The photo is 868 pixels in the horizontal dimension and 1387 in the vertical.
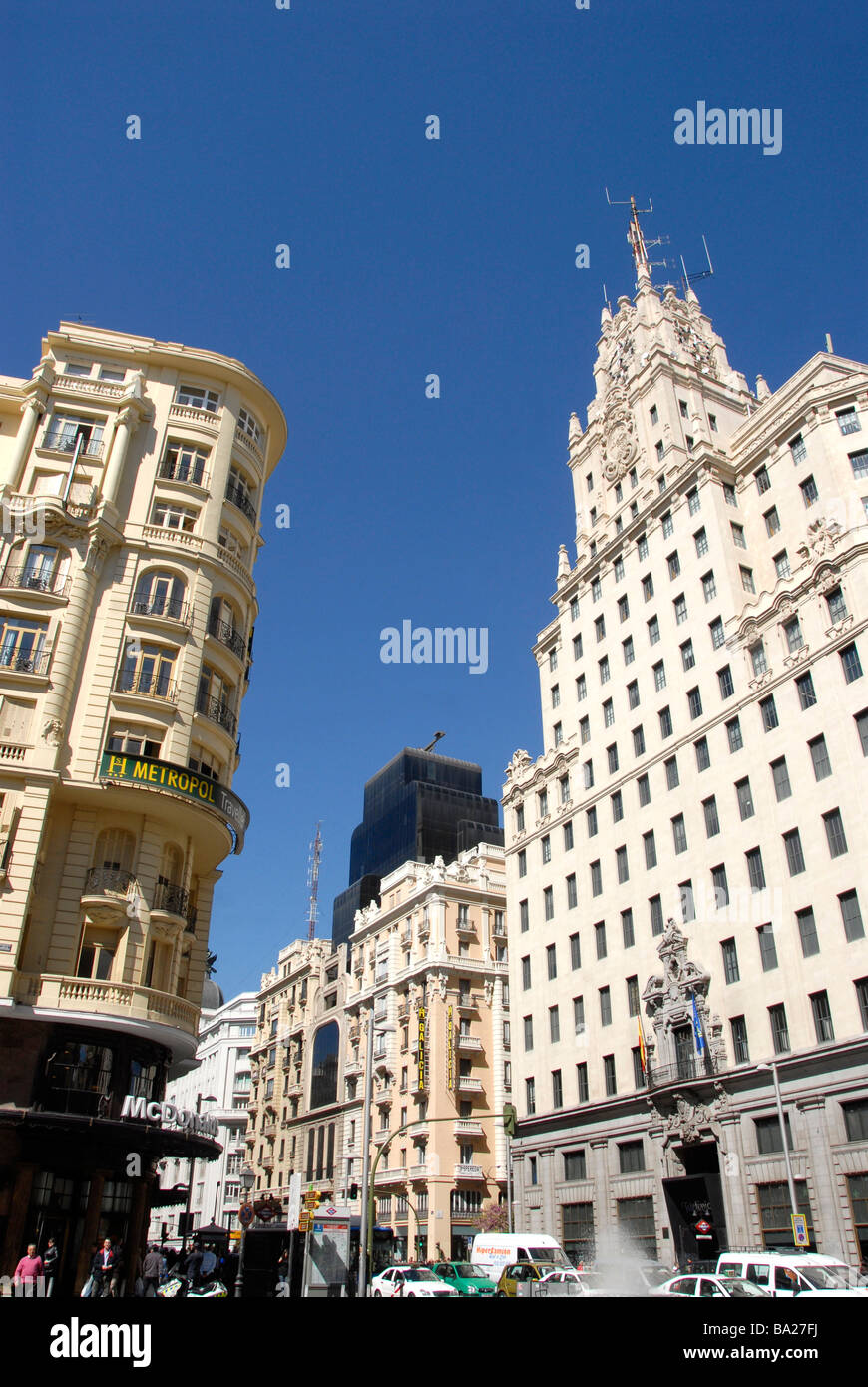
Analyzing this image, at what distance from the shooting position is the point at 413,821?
102938 mm

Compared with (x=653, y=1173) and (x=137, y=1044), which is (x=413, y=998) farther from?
(x=137, y=1044)

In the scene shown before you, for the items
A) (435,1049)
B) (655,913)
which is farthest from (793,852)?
(435,1049)

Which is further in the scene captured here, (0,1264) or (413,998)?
(413,998)

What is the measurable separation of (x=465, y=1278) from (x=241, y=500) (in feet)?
111

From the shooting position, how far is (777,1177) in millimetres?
36188

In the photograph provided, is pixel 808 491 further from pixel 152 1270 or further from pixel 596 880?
pixel 152 1270

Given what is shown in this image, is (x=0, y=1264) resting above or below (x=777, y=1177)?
below

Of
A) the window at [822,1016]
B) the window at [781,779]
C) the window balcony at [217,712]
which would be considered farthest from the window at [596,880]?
the window balcony at [217,712]

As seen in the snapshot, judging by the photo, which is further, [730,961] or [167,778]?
[730,961]

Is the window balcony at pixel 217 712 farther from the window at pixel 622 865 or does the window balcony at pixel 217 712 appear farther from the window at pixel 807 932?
the window at pixel 807 932

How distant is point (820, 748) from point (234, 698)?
1017 inches

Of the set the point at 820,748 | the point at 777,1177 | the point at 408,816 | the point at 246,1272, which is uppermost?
the point at 408,816

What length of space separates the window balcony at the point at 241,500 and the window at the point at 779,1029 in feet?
105
